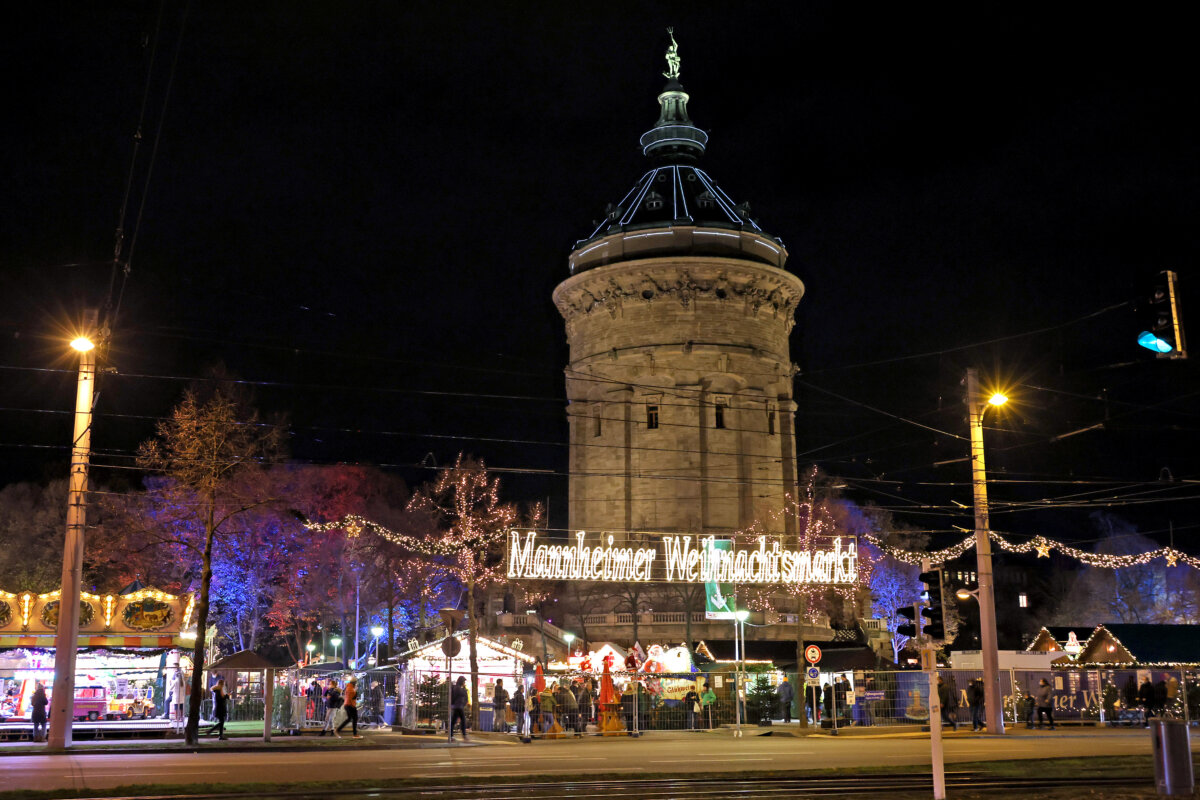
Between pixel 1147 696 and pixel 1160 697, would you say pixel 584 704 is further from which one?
pixel 1160 697

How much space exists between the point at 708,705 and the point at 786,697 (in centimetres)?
455

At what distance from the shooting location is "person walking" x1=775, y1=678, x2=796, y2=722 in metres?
41.6

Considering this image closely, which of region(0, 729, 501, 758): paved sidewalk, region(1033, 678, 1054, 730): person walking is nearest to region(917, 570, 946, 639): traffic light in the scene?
region(0, 729, 501, 758): paved sidewalk

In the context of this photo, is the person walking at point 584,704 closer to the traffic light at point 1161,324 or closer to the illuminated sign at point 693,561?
the illuminated sign at point 693,561

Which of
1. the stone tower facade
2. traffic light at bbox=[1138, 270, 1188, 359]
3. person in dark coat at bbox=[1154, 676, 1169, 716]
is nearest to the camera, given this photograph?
traffic light at bbox=[1138, 270, 1188, 359]

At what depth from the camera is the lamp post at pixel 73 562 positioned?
2766cm

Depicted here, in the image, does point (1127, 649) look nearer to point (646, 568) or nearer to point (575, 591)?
point (646, 568)

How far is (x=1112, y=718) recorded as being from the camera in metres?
40.4

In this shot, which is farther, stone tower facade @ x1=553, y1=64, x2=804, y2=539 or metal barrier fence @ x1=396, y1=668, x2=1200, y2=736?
stone tower facade @ x1=553, y1=64, x2=804, y2=539

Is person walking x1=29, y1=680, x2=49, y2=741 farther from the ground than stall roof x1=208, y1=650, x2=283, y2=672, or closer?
closer

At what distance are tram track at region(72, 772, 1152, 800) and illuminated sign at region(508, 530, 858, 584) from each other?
22963 mm

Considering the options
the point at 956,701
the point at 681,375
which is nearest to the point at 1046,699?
the point at 956,701

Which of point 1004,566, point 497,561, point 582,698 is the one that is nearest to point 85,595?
point 582,698

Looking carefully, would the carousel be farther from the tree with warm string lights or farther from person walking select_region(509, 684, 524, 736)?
person walking select_region(509, 684, 524, 736)
